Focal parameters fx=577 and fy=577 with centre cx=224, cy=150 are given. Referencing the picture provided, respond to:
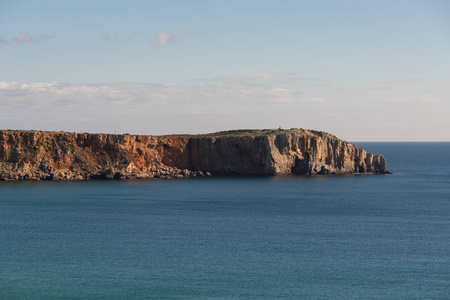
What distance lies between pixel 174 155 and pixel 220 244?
201 feet

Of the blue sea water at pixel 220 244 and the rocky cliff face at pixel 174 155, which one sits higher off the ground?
the rocky cliff face at pixel 174 155

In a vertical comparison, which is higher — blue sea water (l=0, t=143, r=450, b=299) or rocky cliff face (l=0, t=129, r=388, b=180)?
rocky cliff face (l=0, t=129, r=388, b=180)

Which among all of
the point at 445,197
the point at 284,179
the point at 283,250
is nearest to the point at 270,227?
the point at 283,250

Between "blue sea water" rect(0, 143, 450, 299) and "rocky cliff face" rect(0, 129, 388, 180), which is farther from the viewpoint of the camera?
"rocky cliff face" rect(0, 129, 388, 180)

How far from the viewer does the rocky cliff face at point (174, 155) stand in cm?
9244

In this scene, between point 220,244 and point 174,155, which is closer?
point 220,244

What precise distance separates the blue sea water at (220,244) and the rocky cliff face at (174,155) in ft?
32.9

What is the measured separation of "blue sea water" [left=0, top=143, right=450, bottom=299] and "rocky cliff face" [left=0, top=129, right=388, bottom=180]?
1001 cm

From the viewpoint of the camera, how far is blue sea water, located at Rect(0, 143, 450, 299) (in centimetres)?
3503

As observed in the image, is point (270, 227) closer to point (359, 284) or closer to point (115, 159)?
point (359, 284)

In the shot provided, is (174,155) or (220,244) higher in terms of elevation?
(174,155)

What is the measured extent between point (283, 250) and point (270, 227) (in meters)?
10.4

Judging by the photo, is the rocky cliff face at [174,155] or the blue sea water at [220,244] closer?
the blue sea water at [220,244]

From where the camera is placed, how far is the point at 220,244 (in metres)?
46.9
